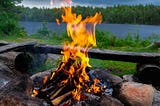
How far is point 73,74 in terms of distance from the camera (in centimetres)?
748

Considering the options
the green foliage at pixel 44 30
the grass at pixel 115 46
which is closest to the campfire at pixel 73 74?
the grass at pixel 115 46

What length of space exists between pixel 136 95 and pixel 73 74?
1.45 metres

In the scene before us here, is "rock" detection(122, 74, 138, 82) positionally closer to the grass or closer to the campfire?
the grass

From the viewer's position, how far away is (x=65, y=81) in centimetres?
732

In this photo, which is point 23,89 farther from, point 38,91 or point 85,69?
point 85,69

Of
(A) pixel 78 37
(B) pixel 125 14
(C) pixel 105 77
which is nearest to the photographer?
(A) pixel 78 37

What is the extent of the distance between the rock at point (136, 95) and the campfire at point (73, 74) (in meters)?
0.50

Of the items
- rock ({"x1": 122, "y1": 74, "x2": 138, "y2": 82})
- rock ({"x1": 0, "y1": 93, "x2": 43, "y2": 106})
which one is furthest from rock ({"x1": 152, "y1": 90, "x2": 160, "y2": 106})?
rock ({"x1": 0, "y1": 93, "x2": 43, "y2": 106})

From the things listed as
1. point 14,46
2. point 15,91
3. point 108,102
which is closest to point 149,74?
point 108,102

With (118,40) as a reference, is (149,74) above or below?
above

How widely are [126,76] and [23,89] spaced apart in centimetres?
441

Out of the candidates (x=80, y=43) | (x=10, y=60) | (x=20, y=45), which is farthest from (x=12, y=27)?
(x=80, y=43)

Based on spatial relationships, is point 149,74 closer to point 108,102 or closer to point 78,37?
point 78,37

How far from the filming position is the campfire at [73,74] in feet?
23.0
